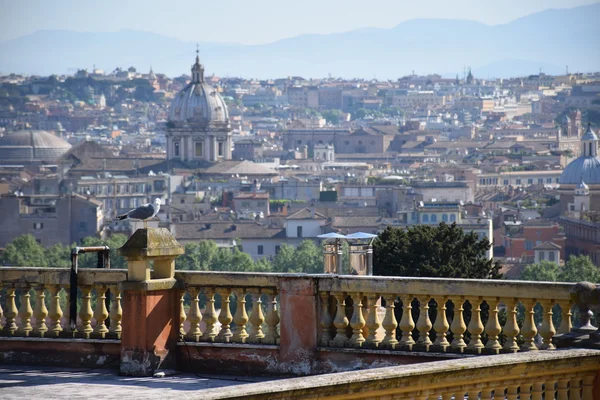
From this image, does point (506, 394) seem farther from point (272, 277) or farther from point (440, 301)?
point (272, 277)

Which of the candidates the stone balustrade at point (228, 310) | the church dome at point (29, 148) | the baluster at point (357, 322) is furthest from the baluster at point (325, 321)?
the church dome at point (29, 148)

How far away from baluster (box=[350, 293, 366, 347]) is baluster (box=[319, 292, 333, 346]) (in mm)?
117

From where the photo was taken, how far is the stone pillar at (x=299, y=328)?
937cm

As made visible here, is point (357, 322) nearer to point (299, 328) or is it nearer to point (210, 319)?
point (299, 328)

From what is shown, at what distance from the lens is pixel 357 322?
9273 mm

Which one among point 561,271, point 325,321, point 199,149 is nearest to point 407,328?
point 325,321

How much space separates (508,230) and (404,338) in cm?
8315

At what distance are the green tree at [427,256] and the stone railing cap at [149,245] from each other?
11.0 m

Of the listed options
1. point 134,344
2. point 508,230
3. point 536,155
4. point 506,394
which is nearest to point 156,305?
point 134,344

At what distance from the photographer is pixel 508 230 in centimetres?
9175

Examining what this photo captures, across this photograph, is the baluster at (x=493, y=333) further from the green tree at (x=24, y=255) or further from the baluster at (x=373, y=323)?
the green tree at (x=24, y=255)

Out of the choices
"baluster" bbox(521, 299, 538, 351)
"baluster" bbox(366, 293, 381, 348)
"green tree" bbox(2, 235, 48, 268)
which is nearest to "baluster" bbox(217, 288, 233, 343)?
"baluster" bbox(366, 293, 381, 348)

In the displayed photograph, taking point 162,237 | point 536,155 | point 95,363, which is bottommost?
point 536,155

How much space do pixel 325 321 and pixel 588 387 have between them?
6.32 feet
